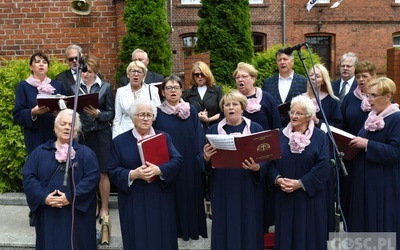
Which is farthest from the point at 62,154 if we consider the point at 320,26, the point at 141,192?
the point at 320,26

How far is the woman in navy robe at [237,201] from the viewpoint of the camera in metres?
4.43

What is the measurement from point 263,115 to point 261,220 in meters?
1.25

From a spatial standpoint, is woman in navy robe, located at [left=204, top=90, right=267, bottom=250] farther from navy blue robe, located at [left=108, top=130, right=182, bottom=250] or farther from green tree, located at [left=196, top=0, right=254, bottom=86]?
green tree, located at [left=196, top=0, right=254, bottom=86]

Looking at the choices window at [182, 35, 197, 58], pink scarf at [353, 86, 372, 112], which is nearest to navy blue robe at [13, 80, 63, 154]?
pink scarf at [353, 86, 372, 112]

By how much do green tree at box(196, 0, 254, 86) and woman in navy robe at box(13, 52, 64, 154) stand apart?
31.4 feet

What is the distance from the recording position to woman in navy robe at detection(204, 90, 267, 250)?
4434 mm

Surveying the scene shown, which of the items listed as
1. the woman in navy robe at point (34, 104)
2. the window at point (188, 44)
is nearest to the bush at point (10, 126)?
the woman in navy robe at point (34, 104)

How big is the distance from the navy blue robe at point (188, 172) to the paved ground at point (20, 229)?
5.8 inches

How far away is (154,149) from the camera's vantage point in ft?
14.6

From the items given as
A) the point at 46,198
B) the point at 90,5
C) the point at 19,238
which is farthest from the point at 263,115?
the point at 90,5

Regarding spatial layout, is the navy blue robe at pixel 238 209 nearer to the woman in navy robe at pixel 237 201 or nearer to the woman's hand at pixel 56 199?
the woman in navy robe at pixel 237 201

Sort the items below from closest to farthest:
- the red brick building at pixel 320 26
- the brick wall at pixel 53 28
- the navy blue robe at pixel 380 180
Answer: the navy blue robe at pixel 380 180 → the brick wall at pixel 53 28 → the red brick building at pixel 320 26

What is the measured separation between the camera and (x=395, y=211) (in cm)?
472

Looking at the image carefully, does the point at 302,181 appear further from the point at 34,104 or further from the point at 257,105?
the point at 34,104
